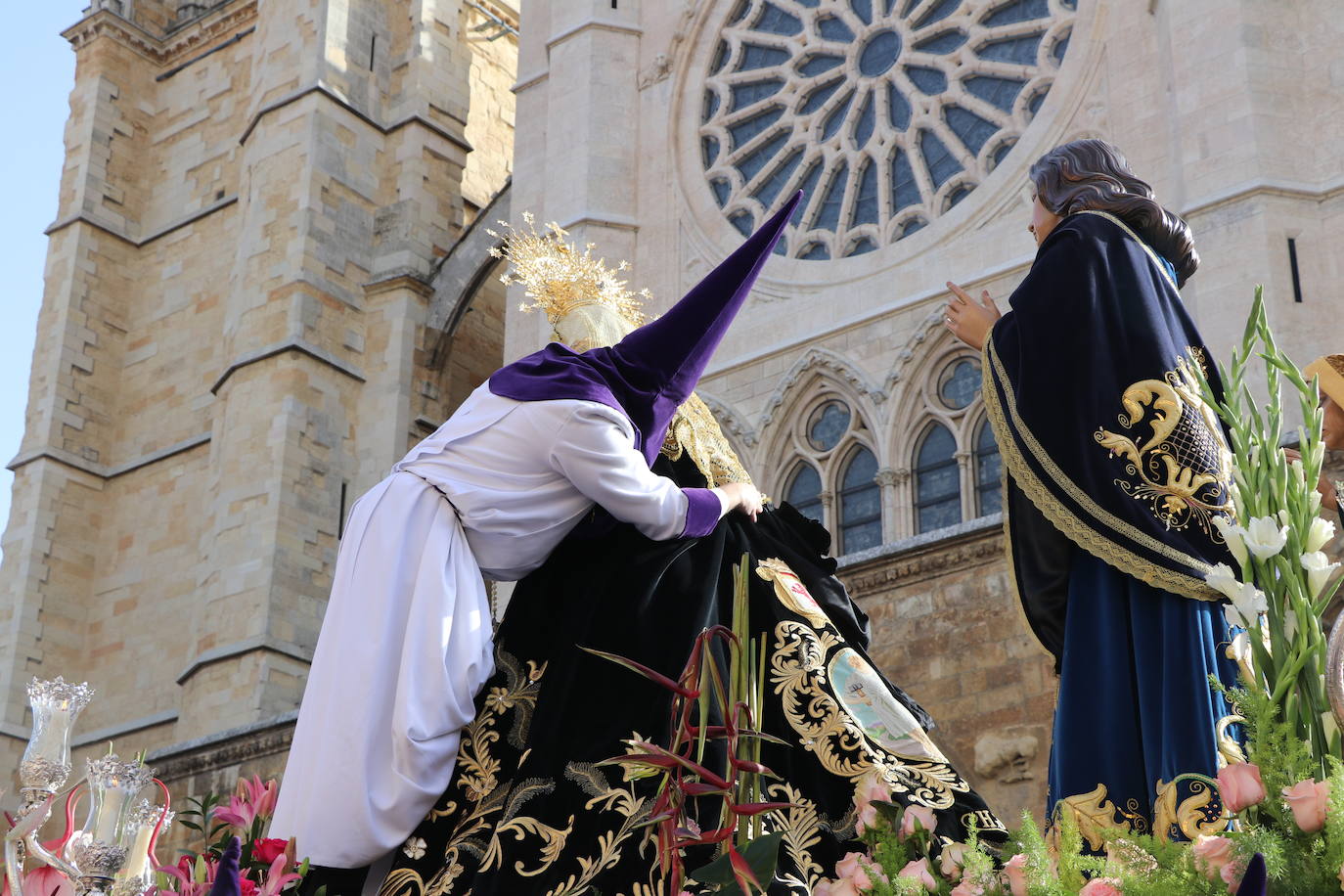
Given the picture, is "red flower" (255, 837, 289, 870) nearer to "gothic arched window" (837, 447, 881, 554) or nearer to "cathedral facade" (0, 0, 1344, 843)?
"cathedral facade" (0, 0, 1344, 843)

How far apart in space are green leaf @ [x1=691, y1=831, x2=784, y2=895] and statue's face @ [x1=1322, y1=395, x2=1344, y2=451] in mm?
1485

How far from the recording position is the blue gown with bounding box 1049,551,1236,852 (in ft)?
8.87

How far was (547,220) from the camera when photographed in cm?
1548

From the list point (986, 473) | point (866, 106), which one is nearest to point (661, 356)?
point (986, 473)

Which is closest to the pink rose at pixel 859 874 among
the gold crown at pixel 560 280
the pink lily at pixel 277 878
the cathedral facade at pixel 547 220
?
the pink lily at pixel 277 878

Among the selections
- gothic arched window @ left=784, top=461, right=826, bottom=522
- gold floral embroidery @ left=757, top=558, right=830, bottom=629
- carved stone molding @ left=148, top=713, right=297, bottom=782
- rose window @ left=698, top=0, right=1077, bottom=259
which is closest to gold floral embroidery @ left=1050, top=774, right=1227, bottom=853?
gold floral embroidery @ left=757, top=558, right=830, bottom=629

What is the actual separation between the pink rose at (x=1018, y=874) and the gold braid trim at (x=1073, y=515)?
103 cm

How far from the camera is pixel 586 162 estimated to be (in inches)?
615

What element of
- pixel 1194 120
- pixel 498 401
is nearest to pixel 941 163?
pixel 1194 120

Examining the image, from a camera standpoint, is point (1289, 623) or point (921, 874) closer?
point (921, 874)

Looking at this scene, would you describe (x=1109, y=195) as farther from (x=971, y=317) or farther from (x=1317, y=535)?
(x=1317, y=535)

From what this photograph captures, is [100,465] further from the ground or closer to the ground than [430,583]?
further from the ground

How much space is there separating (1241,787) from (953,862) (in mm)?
355

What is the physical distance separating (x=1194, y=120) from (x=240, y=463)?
345 inches
